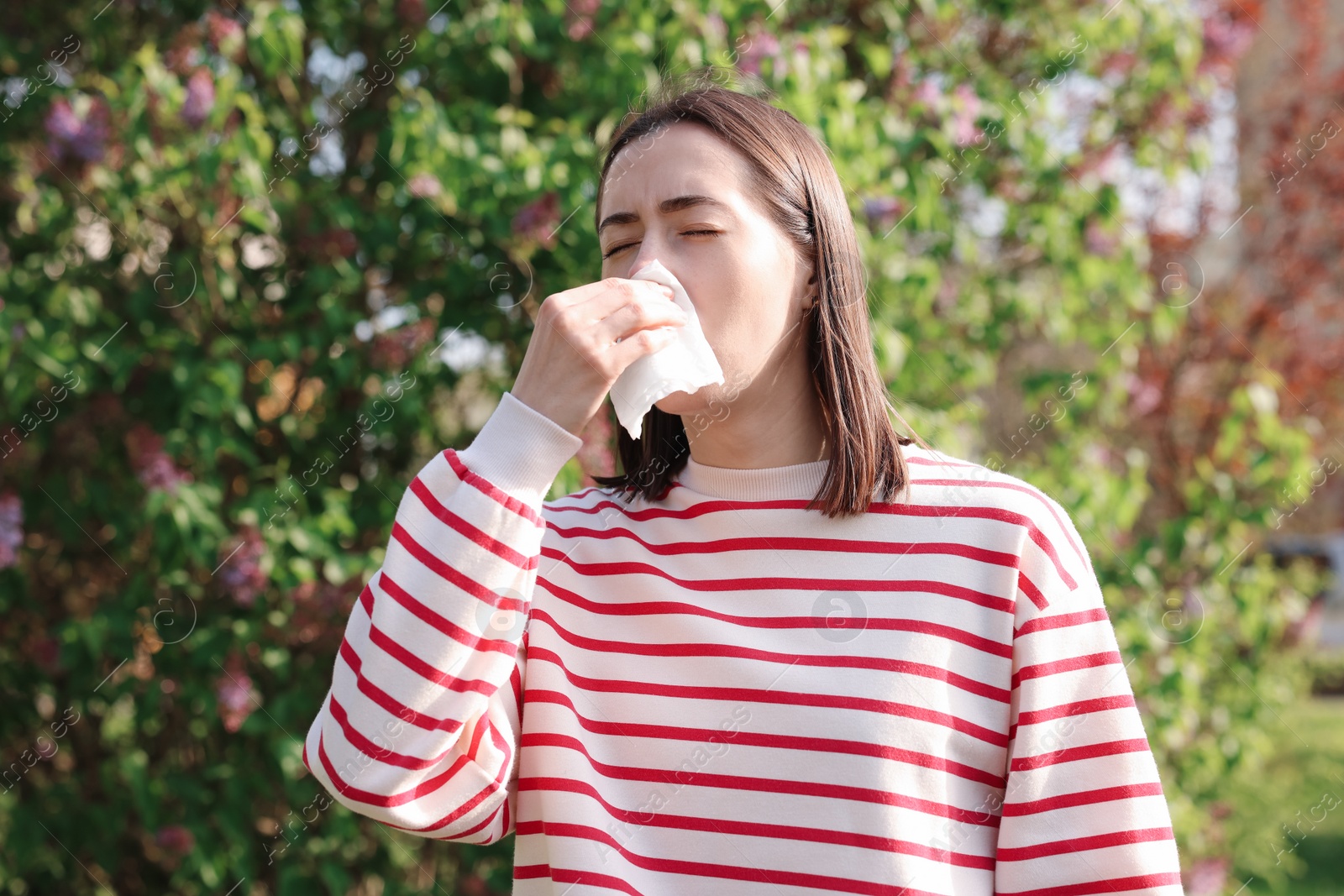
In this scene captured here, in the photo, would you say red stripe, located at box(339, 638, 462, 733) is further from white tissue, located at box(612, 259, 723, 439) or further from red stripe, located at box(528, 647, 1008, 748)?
white tissue, located at box(612, 259, 723, 439)

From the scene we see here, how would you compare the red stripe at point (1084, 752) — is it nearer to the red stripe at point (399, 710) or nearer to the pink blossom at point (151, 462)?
the red stripe at point (399, 710)

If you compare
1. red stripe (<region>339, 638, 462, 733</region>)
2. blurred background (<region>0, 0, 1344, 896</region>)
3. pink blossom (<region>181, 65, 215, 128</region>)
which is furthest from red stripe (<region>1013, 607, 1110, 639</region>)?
pink blossom (<region>181, 65, 215, 128</region>)

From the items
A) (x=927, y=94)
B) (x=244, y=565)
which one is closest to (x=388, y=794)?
(x=244, y=565)

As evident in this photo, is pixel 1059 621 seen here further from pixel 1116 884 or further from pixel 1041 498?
pixel 1116 884

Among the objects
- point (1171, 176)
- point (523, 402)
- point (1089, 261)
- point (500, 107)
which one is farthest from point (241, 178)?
point (1171, 176)

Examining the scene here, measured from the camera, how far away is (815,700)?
1.27 meters

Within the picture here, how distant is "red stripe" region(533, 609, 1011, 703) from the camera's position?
1.26 meters

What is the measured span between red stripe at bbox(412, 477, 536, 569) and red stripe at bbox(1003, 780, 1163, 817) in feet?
2.07

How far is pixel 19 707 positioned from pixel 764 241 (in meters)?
2.55

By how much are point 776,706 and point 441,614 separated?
406 millimetres

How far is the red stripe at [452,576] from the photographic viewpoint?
122 cm

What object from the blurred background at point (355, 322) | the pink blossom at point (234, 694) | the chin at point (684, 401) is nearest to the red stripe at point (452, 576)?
the chin at point (684, 401)

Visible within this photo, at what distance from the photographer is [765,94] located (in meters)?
2.31

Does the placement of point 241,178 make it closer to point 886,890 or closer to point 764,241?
point 764,241
